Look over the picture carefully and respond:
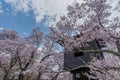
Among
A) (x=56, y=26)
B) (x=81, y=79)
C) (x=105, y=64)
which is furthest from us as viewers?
(x=81, y=79)

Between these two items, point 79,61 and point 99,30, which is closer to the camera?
point 99,30

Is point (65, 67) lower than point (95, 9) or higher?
lower

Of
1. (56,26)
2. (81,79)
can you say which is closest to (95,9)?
(56,26)

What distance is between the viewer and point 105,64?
6.87 m

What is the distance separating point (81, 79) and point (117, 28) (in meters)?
6.70

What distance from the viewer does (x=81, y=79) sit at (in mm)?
10906

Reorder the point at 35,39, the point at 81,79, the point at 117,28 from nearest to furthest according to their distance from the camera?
the point at 117,28 → the point at 81,79 → the point at 35,39

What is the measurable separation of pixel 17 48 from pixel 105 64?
723cm

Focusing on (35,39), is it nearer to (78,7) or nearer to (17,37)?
(17,37)

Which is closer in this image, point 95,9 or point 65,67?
point 95,9

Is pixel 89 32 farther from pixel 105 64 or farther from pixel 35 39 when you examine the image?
pixel 35 39

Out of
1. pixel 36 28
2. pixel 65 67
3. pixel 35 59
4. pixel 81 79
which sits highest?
pixel 36 28

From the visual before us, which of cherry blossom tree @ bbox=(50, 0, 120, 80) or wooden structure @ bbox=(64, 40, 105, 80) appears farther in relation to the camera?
wooden structure @ bbox=(64, 40, 105, 80)

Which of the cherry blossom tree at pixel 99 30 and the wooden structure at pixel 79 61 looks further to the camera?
the wooden structure at pixel 79 61
